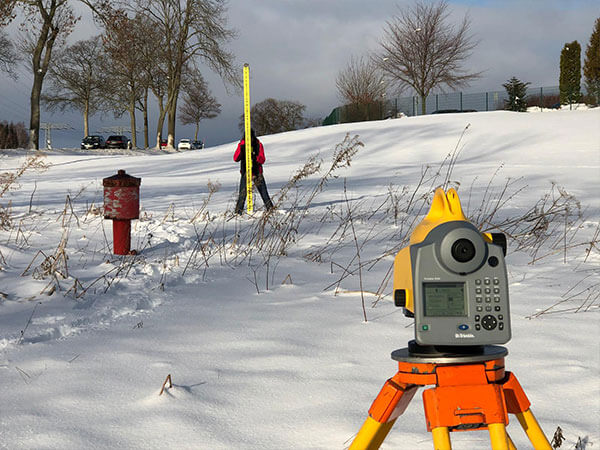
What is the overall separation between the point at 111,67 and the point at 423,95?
21.9m

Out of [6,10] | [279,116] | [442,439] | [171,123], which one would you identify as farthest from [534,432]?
[279,116]

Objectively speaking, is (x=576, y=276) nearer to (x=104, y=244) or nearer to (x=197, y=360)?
(x=197, y=360)

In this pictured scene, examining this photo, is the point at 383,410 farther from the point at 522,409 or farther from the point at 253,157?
the point at 253,157

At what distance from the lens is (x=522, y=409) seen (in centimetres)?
104

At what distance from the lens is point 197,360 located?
2418 mm

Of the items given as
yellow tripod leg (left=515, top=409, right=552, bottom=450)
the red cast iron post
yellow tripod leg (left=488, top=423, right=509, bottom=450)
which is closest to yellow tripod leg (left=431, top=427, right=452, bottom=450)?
yellow tripod leg (left=488, top=423, right=509, bottom=450)

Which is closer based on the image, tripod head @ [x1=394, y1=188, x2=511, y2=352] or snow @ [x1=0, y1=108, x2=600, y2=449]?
tripod head @ [x1=394, y1=188, x2=511, y2=352]

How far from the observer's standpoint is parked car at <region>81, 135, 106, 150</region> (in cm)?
3894

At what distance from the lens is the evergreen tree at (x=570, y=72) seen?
41125mm

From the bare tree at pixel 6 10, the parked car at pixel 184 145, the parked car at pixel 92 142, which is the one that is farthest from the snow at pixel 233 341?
the parked car at pixel 184 145

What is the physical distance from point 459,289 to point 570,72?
152ft

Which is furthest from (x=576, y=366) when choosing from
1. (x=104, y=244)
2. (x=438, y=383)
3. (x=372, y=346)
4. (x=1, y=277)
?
(x=104, y=244)

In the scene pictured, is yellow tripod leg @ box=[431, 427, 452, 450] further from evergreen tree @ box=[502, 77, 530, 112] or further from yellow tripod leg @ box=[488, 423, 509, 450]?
evergreen tree @ box=[502, 77, 530, 112]

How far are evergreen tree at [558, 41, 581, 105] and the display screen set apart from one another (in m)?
45.1
